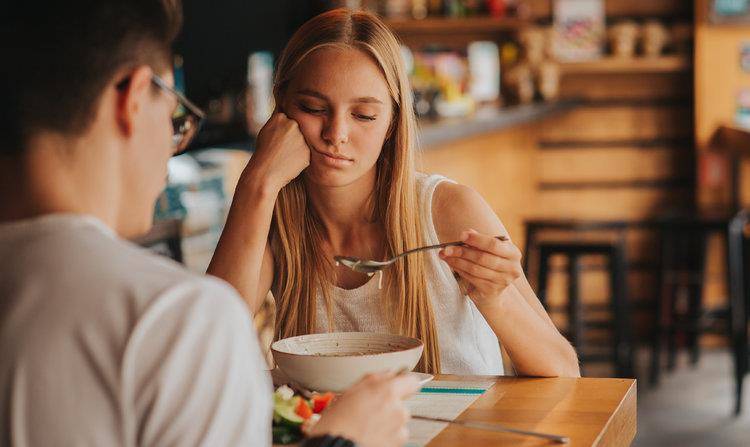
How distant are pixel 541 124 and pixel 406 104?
506 cm

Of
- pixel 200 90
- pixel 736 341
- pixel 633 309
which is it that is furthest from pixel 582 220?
pixel 200 90

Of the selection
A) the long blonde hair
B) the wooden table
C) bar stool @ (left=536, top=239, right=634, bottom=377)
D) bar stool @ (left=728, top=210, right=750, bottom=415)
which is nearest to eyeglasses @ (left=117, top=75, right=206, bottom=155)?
the wooden table

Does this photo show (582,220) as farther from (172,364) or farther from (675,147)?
(172,364)

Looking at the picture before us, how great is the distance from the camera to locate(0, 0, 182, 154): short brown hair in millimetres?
927

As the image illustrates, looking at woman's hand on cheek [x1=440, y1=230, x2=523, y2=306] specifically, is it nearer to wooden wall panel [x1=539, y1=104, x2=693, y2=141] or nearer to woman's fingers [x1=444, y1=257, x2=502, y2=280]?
woman's fingers [x1=444, y1=257, x2=502, y2=280]

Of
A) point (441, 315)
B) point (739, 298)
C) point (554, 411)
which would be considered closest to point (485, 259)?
point (554, 411)

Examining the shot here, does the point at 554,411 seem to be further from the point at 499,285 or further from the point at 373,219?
the point at 373,219

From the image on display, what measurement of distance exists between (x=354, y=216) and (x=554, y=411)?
69 cm

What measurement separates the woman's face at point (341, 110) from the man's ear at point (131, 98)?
0.99 meters

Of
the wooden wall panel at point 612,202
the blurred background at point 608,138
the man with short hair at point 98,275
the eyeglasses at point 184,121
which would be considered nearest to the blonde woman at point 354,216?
the eyeglasses at point 184,121

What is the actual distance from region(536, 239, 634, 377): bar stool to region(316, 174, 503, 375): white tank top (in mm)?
2939

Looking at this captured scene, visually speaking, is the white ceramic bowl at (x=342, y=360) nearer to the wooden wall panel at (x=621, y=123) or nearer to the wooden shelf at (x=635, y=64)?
the wooden shelf at (x=635, y=64)

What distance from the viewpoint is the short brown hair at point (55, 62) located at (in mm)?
927

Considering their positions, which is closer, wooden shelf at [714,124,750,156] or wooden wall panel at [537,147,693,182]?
wooden shelf at [714,124,750,156]
